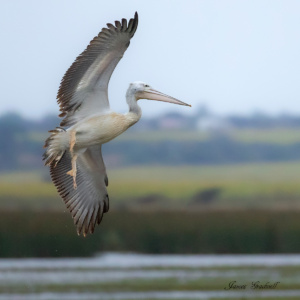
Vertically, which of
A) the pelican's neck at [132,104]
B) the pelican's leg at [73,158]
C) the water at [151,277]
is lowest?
the water at [151,277]

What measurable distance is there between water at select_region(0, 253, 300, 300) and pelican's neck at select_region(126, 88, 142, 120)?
277cm

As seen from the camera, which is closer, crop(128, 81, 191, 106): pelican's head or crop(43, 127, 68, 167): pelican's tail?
crop(43, 127, 68, 167): pelican's tail

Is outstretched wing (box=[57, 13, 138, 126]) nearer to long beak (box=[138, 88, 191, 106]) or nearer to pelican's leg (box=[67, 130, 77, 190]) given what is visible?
pelican's leg (box=[67, 130, 77, 190])

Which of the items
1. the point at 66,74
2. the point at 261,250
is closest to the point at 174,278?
the point at 261,250

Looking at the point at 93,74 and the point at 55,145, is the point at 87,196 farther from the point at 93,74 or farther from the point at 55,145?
the point at 93,74

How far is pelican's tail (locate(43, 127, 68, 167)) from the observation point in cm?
1048

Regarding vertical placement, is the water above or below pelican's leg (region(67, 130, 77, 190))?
below

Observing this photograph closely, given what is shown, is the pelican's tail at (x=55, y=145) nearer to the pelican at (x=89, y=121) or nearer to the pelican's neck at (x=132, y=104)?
the pelican at (x=89, y=121)

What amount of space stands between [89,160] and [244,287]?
114 inches

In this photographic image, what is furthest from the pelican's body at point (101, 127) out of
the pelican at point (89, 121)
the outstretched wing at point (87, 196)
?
the outstretched wing at point (87, 196)

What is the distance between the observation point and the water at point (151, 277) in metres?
13.1

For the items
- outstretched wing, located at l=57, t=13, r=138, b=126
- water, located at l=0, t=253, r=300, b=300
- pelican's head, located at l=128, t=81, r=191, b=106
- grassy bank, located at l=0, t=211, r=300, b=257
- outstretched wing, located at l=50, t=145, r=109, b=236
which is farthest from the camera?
grassy bank, located at l=0, t=211, r=300, b=257

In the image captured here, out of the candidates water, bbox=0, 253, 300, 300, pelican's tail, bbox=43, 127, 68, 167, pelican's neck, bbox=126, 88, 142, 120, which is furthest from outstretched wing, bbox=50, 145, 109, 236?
water, bbox=0, 253, 300, 300

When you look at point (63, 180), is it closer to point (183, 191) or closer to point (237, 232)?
point (237, 232)
